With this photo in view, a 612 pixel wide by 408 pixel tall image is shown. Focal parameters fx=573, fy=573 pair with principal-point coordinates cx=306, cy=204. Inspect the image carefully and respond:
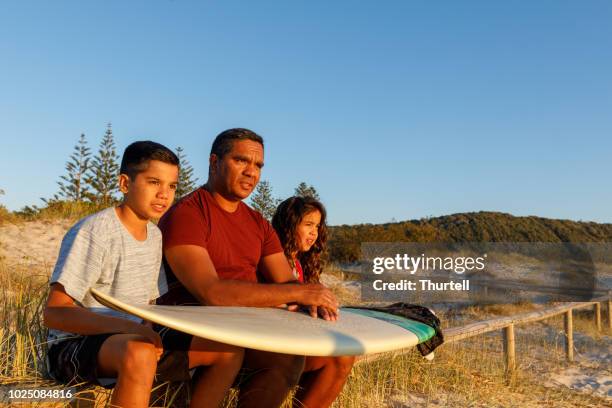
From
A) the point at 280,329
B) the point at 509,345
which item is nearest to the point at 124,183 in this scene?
the point at 280,329

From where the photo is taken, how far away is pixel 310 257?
3676 mm

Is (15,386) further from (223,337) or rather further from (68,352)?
(223,337)

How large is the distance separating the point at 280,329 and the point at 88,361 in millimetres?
651

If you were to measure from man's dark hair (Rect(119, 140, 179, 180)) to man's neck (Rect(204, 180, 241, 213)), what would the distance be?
0.44 meters

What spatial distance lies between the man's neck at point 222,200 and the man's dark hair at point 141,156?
0.44 m

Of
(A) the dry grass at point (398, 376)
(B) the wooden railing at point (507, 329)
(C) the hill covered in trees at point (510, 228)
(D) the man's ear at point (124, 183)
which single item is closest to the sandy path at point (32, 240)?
(A) the dry grass at point (398, 376)

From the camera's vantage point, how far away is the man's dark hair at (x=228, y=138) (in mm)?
2705

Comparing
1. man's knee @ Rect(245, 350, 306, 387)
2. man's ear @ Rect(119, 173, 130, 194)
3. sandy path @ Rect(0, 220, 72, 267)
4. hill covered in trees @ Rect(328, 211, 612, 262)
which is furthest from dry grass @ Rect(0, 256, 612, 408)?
hill covered in trees @ Rect(328, 211, 612, 262)

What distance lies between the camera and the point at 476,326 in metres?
5.45

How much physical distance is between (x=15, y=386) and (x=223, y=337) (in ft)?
3.59

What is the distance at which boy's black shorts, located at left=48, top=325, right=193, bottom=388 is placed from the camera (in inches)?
76.7

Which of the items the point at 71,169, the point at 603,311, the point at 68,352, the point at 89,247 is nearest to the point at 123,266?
the point at 89,247

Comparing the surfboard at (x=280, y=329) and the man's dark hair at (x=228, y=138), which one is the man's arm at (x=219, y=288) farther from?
the man's dark hair at (x=228, y=138)

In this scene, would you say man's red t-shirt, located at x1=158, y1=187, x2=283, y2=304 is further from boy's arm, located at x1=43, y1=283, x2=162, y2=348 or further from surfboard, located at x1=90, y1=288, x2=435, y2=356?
boy's arm, located at x1=43, y1=283, x2=162, y2=348
